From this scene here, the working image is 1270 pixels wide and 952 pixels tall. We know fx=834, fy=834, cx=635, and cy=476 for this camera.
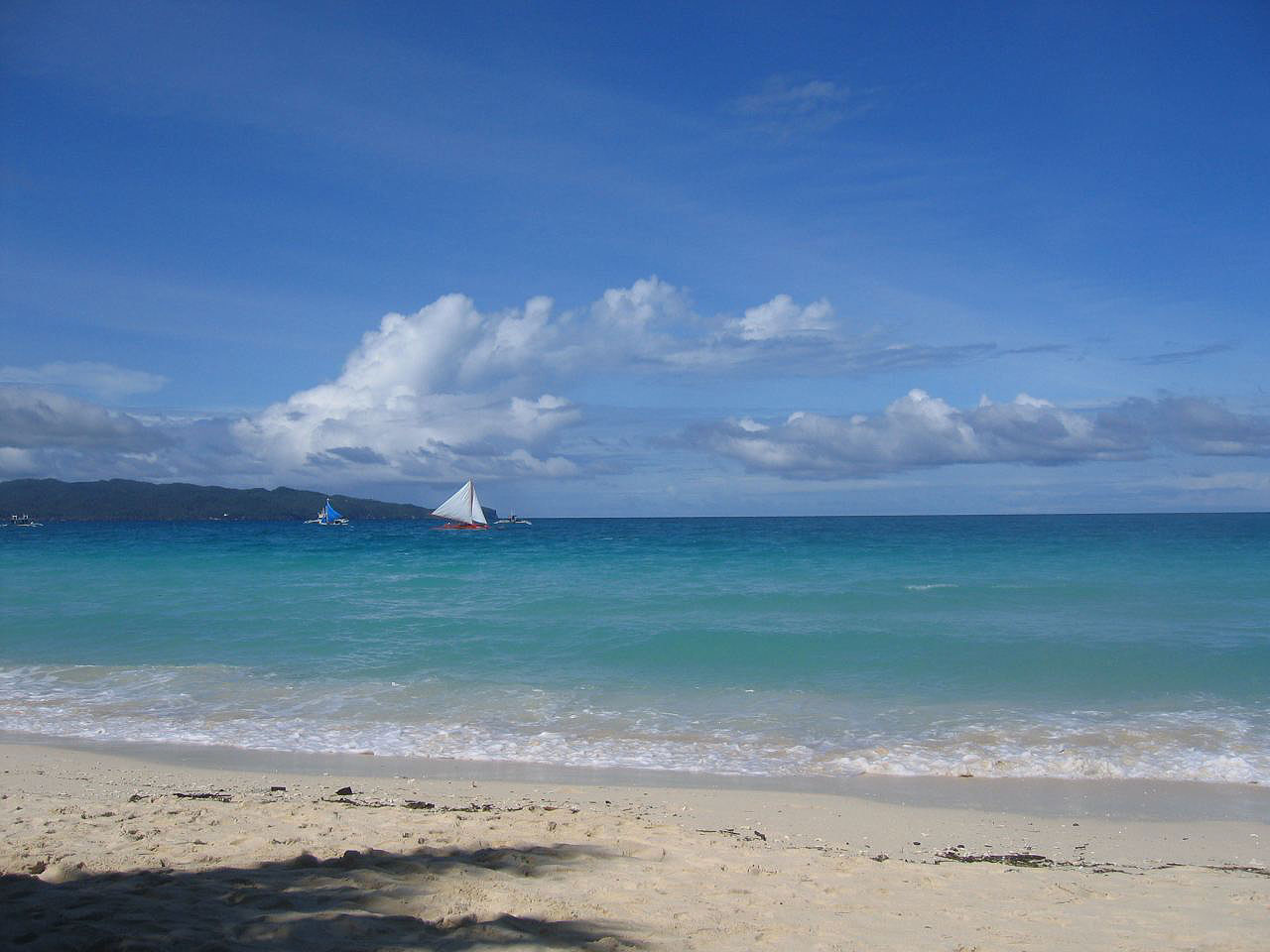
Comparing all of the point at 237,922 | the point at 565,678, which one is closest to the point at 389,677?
the point at 565,678

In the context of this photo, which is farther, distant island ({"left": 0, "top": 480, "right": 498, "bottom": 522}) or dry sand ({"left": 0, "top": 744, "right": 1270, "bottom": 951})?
distant island ({"left": 0, "top": 480, "right": 498, "bottom": 522})

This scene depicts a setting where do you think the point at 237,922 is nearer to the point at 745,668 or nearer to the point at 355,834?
the point at 355,834

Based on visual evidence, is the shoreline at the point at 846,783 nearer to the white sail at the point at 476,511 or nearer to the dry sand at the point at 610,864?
the dry sand at the point at 610,864

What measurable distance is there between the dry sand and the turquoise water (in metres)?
1.38

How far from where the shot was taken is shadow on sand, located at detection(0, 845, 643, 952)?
4078 mm

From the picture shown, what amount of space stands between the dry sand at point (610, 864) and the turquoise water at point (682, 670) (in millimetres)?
1377

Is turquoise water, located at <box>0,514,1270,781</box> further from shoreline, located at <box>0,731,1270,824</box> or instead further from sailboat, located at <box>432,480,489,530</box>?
sailboat, located at <box>432,480,489,530</box>

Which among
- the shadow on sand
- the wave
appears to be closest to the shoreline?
the wave

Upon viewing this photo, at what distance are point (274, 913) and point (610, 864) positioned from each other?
2245 millimetres

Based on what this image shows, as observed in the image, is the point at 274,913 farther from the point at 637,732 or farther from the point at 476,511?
the point at 476,511

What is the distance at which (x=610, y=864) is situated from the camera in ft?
19.2

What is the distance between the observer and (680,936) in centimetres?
464

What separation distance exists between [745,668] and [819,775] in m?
5.93

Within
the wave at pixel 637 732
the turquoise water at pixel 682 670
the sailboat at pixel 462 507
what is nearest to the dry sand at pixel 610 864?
the wave at pixel 637 732
